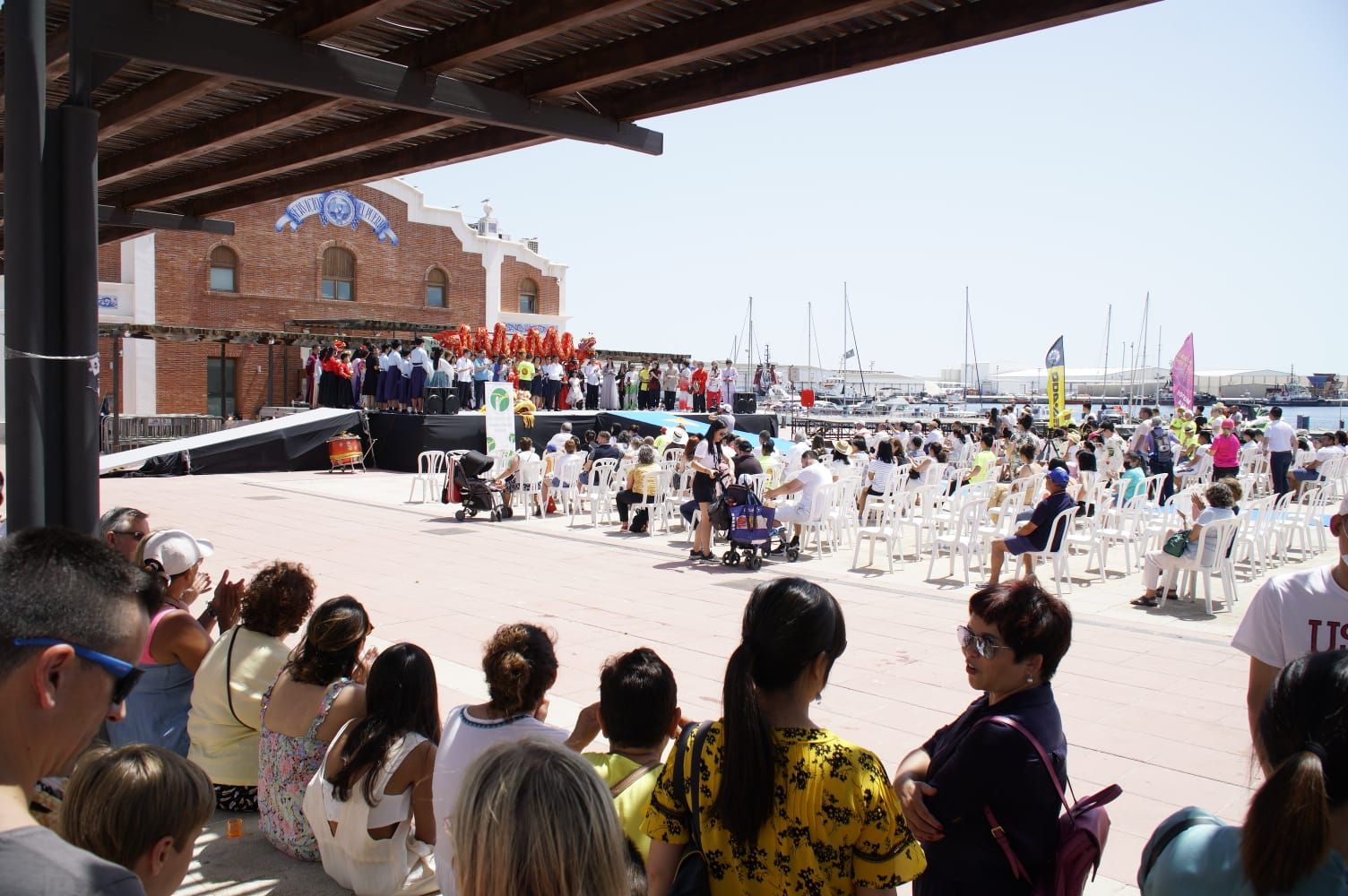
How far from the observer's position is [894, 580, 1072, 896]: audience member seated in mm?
2385

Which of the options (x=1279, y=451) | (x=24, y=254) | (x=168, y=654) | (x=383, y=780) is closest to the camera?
(x=383, y=780)

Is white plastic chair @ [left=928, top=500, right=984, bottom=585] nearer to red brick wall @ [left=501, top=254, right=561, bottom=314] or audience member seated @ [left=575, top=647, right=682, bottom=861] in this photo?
audience member seated @ [left=575, top=647, right=682, bottom=861]

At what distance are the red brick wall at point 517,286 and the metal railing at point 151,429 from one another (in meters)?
13.8

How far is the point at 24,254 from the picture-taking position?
364 cm

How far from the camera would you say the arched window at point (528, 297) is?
125 ft

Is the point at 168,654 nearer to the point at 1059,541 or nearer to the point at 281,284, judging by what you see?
the point at 1059,541

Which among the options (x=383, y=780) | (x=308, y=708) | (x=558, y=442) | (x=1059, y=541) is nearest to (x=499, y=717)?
(x=383, y=780)

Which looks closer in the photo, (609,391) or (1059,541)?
(1059,541)

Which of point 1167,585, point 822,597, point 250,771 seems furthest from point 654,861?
point 1167,585

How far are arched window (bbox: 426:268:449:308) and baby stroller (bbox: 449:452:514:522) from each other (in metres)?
21.6

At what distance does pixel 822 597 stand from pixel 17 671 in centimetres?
151

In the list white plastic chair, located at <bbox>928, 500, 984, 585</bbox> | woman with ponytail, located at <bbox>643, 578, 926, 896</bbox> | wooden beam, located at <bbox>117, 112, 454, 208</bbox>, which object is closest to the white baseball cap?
wooden beam, located at <bbox>117, 112, 454, 208</bbox>

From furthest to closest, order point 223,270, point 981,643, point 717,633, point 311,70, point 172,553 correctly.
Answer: point 223,270 → point 717,633 → point 311,70 → point 172,553 → point 981,643

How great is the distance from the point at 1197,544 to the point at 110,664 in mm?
9071
